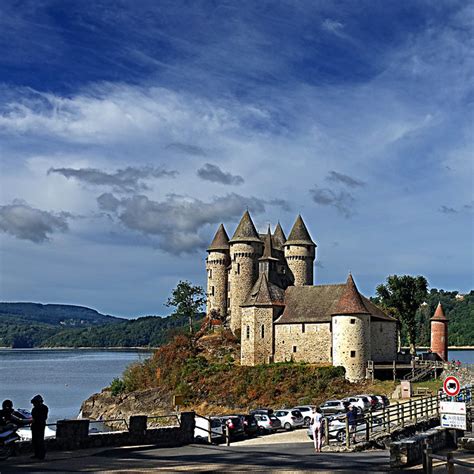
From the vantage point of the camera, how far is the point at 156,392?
70.4 meters

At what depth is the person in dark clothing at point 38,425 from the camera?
18.9 metres

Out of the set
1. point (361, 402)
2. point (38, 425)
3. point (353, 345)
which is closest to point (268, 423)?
point (361, 402)

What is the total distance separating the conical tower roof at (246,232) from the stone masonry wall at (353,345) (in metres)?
14.8

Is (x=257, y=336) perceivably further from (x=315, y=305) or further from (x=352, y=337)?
(x=352, y=337)

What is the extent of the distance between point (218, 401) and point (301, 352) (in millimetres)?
9091

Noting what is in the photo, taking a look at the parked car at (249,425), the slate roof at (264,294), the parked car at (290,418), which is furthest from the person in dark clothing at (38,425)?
the slate roof at (264,294)

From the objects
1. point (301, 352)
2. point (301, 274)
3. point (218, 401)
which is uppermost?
point (301, 274)

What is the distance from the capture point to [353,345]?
63969 mm

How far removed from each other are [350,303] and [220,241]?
19909 millimetres

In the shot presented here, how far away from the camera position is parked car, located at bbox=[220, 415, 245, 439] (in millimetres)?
34281

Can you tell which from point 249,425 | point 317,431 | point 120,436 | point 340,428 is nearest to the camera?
point 120,436

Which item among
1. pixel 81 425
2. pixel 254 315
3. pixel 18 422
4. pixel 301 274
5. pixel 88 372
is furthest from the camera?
pixel 88 372

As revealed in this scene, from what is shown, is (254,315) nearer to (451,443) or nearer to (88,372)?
(451,443)

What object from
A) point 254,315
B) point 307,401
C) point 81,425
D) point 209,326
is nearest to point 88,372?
point 209,326
